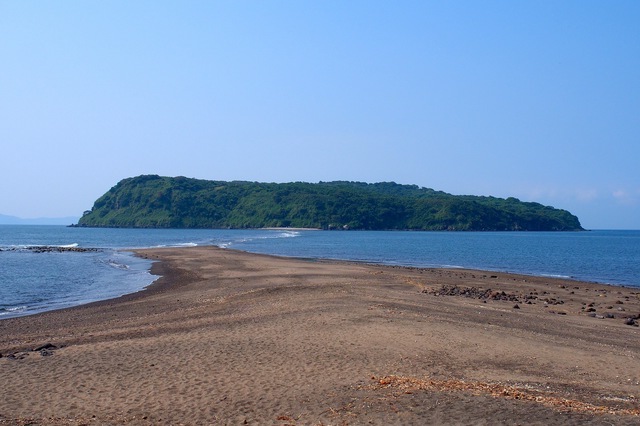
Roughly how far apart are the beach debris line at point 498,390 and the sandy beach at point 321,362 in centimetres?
4

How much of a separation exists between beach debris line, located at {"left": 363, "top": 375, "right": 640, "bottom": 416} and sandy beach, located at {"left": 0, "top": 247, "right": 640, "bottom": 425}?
0.04 meters

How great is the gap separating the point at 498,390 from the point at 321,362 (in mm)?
4183

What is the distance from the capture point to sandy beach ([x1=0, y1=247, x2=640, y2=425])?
34.3 feet

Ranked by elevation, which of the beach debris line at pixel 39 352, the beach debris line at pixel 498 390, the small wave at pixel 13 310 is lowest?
the small wave at pixel 13 310

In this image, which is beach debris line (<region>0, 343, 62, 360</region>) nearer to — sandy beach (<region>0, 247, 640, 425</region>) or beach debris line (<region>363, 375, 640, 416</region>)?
sandy beach (<region>0, 247, 640, 425</region>)

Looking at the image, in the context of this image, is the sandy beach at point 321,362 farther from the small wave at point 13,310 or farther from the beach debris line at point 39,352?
the small wave at point 13,310

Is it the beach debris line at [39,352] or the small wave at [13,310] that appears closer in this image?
the beach debris line at [39,352]

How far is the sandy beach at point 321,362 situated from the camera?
412 inches

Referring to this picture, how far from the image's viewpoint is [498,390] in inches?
460

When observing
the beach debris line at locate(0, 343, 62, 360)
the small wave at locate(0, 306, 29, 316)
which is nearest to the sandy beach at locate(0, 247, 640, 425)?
the beach debris line at locate(0, 343, 62, 360)

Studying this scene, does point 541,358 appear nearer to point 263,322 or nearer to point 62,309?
point 263,322

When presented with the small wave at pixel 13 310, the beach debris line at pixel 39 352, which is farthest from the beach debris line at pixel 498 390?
the small wave at pixel 13 310

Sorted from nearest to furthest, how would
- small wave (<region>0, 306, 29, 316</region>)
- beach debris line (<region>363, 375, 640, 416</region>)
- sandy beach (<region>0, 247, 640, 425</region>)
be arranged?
sandy beach (<region>0, 247, 640, 425</region>)
beach debris line (<region>363, 375, 640, 416</region>)
small wave (<region>0, 306, 29, 316</region>)

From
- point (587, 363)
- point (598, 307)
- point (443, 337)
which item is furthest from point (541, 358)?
point (598, 307)
